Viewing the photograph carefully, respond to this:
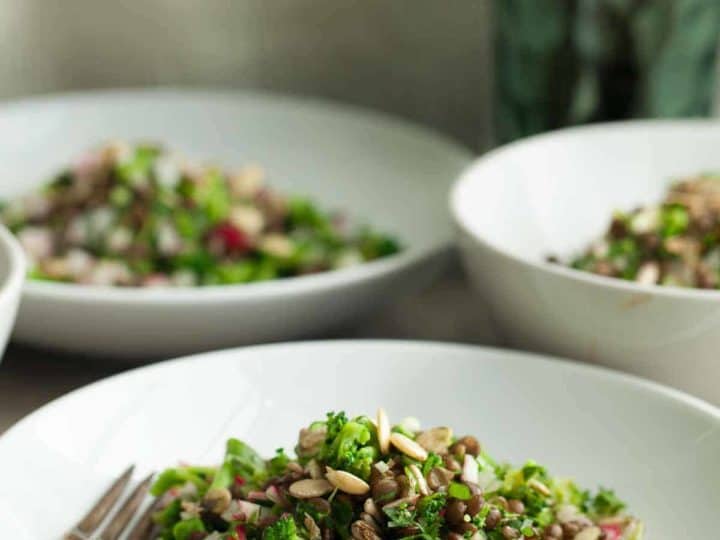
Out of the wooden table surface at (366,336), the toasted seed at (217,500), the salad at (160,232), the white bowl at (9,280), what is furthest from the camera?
the salad at (160,232)

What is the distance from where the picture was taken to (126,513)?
1.00 m

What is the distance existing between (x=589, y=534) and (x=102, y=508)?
0.40 metres

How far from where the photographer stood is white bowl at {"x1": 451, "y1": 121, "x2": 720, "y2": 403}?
43.8 inches

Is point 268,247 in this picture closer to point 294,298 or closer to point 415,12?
point 294,298

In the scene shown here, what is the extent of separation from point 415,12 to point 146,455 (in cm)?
119

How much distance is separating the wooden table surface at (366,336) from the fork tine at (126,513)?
0.99 ft

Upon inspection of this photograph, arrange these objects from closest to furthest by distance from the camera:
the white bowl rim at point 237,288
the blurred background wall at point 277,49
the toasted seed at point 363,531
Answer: the toasted seed at point 363,531 → the white bowl rim at point 237,288 → the blurred background wall at point 277,49

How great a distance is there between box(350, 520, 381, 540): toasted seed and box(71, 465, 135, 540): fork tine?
26 centimetres

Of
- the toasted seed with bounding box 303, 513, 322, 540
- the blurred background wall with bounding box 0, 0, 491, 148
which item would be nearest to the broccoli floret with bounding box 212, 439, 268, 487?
the toasted seed with bounding box 303, 513, 322, 540

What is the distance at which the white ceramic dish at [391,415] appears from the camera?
1011 millimetres

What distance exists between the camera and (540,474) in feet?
3.27

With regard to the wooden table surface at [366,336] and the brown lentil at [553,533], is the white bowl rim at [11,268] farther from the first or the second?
the brown lentil at [553,533]

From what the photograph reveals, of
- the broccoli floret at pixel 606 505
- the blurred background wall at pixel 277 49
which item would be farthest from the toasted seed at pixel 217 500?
the blurred background wall at pixel 277 49

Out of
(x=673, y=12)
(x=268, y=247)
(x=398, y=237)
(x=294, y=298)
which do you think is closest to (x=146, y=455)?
(x=294, y=298)
